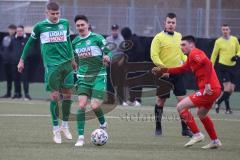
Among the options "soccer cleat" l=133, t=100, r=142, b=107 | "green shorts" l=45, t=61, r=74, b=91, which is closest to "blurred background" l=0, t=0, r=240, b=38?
"soccer cleat" l=133, t=100, r=142, b=107

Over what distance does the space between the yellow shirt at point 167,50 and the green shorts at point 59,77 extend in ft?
5.69

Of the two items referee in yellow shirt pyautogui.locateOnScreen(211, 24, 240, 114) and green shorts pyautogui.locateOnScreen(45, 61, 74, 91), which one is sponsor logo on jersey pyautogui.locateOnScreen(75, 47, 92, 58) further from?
referee in yellow shirt pyautogui.locateOnScreen(211, 24, 240, 114)

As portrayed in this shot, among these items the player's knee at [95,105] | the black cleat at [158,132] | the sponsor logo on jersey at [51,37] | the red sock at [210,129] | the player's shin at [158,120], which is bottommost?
the black cleat at [158,132]

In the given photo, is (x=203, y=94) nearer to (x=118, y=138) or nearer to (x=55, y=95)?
(x=118, y=138)

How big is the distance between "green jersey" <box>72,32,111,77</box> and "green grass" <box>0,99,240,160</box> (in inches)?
46.2

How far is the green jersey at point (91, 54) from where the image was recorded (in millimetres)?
13523

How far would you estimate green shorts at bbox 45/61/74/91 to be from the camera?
546 inches

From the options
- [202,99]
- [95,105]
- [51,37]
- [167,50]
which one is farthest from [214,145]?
[51,37]

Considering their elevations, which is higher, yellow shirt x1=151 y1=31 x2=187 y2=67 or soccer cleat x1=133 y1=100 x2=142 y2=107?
yellow shirt x1=151 y1=31 x2=187 y2=67

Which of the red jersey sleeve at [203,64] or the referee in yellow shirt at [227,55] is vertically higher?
the red jersey sleeve at [203,64]

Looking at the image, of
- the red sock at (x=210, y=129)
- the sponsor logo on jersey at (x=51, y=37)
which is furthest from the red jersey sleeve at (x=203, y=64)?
the sponsor logo on jersey at (x=51, y=37)

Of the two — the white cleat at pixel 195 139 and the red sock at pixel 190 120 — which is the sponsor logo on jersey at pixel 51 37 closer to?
the red sock at pixel 190 120

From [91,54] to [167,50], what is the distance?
2073 mm

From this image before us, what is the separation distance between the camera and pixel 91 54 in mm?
13547
